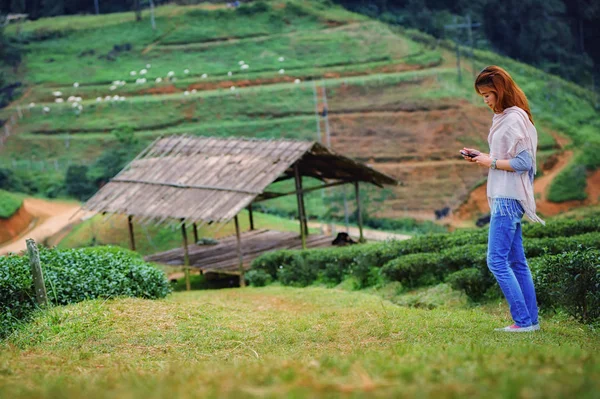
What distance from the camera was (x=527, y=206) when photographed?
6.95 m

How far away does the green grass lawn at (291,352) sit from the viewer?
12.5ft

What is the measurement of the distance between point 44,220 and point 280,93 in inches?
650

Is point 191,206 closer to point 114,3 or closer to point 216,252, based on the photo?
point 216,252

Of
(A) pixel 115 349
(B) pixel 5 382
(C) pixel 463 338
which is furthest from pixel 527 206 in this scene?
(B) pixel 5 382

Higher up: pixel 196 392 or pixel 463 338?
pixel 196 392

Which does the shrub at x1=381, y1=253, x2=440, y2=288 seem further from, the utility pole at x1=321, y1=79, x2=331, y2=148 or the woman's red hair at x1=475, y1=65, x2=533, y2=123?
the utility pole at x1=321, y1=79, x2=331, y2=148

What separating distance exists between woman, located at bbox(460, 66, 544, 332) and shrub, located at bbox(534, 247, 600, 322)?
3.77ft

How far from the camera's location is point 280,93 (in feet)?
147

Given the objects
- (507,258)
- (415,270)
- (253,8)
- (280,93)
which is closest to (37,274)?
(507,258)

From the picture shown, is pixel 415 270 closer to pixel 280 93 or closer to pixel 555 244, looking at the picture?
pixel 555 244

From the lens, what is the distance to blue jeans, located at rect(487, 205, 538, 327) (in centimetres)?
693

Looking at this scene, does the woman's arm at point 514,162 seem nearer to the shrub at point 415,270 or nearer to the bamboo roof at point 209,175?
the shrub at point 415,270

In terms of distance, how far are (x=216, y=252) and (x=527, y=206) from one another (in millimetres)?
15197

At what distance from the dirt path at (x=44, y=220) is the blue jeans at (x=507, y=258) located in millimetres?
22517
